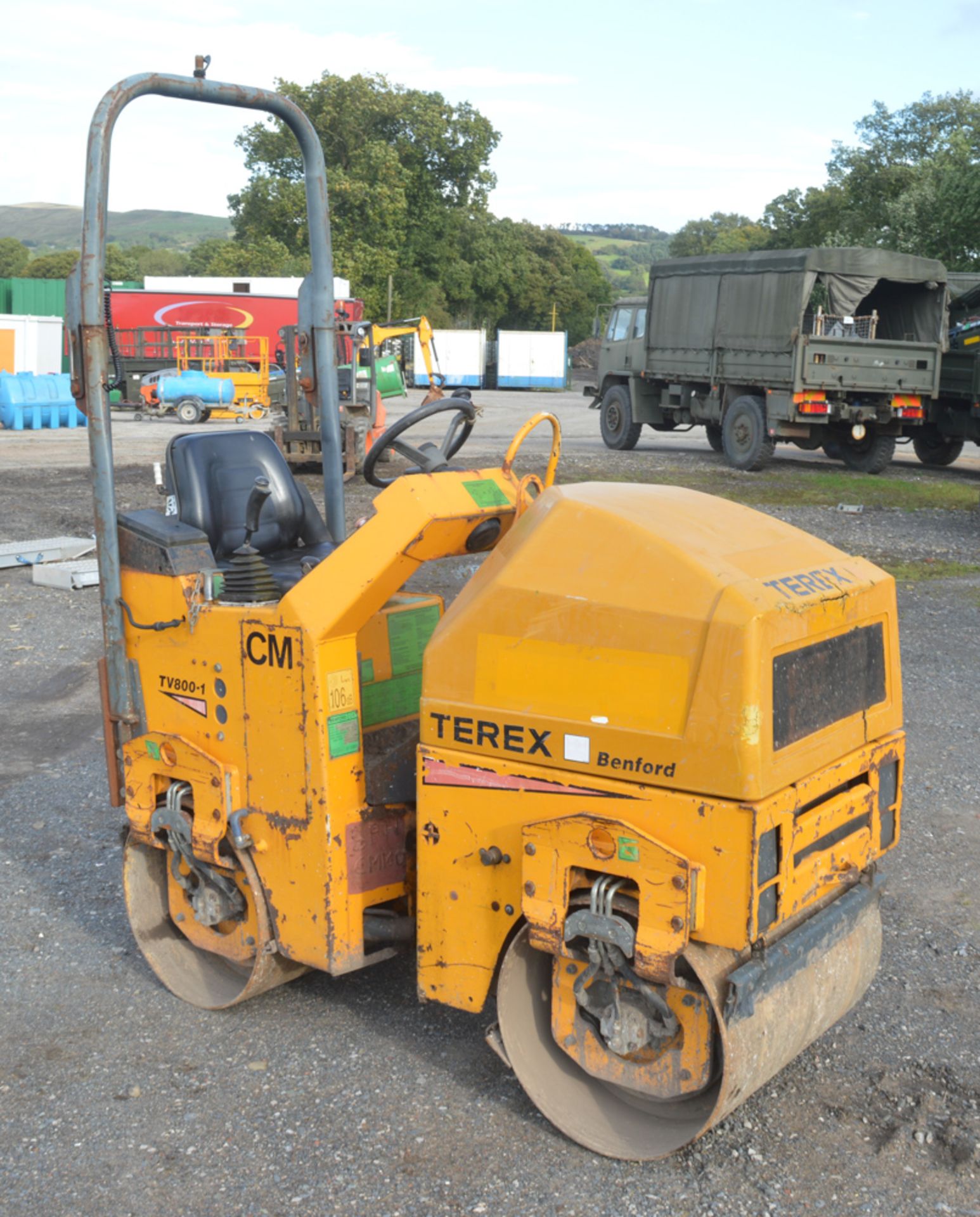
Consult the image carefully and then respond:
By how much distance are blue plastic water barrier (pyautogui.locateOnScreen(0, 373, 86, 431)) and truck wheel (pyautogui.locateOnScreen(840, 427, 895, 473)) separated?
15222 millimetres

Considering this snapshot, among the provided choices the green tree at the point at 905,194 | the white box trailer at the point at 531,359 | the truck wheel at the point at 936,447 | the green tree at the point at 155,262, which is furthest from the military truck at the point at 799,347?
the green tree at the point at 155,262

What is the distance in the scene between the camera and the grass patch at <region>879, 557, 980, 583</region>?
11133 millimetres

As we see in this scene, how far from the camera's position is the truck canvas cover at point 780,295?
56.5 ft

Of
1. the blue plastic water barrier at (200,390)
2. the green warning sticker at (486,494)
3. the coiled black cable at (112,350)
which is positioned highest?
the coiled black cable at (112,350)

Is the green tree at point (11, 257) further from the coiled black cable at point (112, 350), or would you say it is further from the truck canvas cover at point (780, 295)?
the coiled black cable at point (112, 350)

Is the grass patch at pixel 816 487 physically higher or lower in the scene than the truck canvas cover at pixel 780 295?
lower

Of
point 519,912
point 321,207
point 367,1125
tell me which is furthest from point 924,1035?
point 321,207

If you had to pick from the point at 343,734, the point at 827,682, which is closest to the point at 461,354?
the point at 343,734

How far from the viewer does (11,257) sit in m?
81.4

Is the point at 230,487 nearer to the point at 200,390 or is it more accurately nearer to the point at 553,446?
the point at 553,446

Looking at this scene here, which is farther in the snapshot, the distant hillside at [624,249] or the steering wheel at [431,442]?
the distant hillside at [624,249]

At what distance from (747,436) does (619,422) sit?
3.54 metres

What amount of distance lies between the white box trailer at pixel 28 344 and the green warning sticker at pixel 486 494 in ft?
102

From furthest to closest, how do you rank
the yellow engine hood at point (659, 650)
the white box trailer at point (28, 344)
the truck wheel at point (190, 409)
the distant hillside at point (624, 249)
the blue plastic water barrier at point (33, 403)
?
1. the distant hillside at point (624, 249)
2. the white box trailer at point (28, 344)
3. the truck wheel at point (190, 409)
4. the blue plastic water barrier at point (33, 403)
5. the yellow engine hood at point (659, 650)
